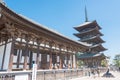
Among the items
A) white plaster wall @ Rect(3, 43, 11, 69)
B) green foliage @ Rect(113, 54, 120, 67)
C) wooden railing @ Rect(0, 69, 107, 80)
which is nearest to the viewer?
wooden railing @ Rect(0, 69, 107, 80)

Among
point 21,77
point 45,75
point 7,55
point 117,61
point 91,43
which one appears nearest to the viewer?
point 21,77

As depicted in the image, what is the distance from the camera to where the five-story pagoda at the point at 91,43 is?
32.7m

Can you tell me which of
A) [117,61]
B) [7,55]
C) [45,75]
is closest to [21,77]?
[7,55]

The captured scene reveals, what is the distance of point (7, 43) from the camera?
1101 centimetres

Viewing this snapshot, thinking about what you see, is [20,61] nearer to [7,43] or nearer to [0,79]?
[7,43]

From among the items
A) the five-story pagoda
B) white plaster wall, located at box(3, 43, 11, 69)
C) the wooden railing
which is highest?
the five-story pagoda

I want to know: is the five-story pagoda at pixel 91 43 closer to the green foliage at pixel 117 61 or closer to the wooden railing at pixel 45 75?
the wooden railing at pixel 45 75

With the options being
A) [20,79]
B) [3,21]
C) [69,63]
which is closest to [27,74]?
[20,79]

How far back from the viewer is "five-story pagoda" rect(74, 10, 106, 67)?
3272 cm

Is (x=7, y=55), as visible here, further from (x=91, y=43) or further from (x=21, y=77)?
(x=91, y=43)

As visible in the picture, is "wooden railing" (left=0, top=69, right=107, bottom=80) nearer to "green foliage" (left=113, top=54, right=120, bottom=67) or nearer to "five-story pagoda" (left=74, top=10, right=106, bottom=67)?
"five-story pagoda" (left=74, top=10, right=106, bottom=67)

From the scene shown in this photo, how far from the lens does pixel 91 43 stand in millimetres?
36469

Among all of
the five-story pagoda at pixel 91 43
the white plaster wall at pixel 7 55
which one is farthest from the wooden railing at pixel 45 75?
the five-story pagoda at pixel 91 43

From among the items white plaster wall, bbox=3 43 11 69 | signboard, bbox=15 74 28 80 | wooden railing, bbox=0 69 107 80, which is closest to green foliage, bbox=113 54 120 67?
wooden railing, bbox=0 69 107 80
